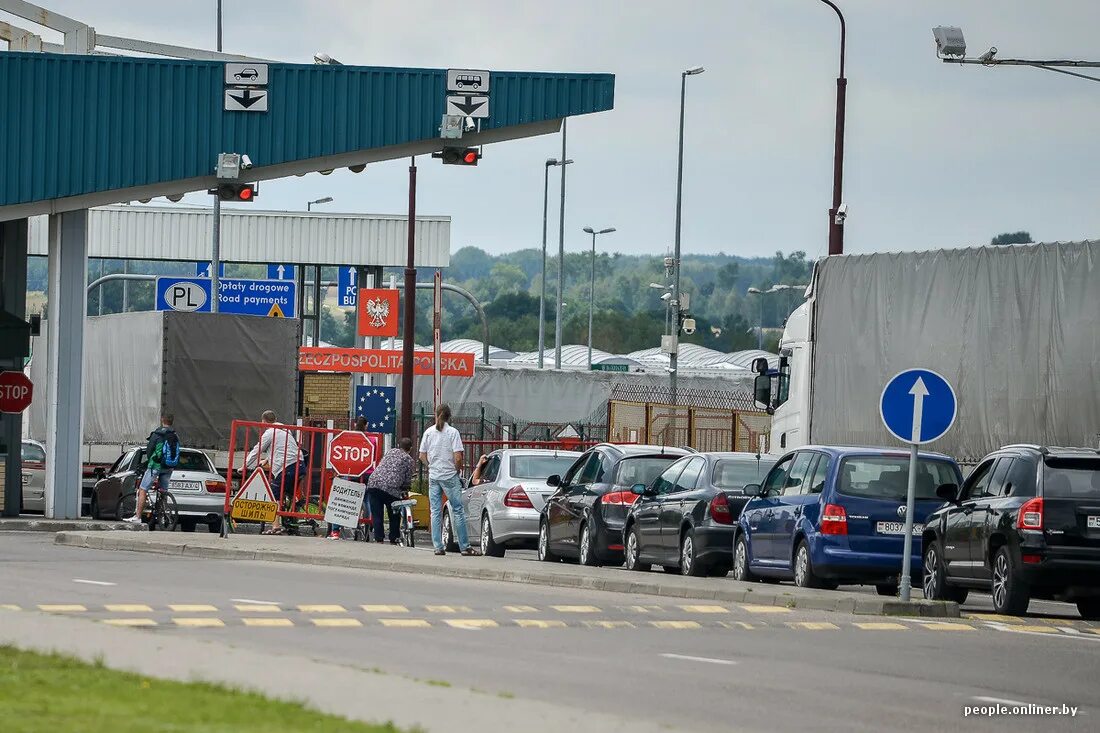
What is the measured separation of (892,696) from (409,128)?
64.4ft

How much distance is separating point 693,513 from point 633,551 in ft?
5.69

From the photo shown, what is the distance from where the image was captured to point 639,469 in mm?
25344

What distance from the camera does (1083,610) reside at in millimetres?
19500

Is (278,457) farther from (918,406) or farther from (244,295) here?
(244,295)

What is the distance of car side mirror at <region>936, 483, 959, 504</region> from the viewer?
1962 cm

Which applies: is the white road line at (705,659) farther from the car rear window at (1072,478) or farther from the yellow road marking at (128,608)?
the car rear window at (1072,478)

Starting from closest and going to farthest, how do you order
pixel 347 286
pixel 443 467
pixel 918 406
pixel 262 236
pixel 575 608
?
1. pixel 575 608
2. pixel 918 406
3. pixel 443 467
4. pixel 262 236
5. pixel 347 286

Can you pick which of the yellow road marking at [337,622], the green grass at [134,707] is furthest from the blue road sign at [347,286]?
the green grass at [134,707]

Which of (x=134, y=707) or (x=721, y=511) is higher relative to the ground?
→ (x=134, y=707)

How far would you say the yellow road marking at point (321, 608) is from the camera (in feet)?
53.6

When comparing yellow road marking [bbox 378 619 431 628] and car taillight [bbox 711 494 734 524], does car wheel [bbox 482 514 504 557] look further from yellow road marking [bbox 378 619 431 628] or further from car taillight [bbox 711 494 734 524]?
yellow road marking [bbox 378 619 431 628]

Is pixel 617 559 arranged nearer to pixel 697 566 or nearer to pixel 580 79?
pixel 697 566

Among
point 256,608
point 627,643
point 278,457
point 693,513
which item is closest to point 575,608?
point 256,608

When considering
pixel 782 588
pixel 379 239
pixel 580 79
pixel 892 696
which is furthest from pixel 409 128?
pixel 379 239
